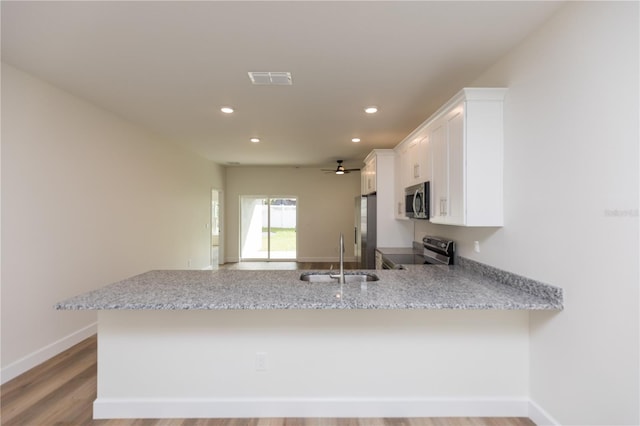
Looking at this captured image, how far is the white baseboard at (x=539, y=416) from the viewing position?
191 centimetres

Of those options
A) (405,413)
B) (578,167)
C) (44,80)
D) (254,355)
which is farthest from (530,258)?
(44,80)

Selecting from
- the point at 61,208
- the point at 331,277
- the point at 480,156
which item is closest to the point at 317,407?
the point at 331,277

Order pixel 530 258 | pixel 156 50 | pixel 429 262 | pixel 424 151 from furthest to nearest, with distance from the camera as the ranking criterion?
pixel 429 262, pixel 424 151, pixel 156 50, pixel 530 258

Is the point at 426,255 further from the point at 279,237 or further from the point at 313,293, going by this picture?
the point at 279,237

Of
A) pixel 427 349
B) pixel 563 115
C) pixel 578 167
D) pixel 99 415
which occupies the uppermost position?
pixel 563 115

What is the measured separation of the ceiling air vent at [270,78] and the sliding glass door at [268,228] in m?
5.81

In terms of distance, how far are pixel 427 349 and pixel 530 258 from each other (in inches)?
35.4

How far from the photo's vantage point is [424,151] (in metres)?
3.18

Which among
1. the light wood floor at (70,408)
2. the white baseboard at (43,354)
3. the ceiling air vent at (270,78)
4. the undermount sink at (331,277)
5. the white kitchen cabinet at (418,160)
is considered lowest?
the light wood floor at (70,408)

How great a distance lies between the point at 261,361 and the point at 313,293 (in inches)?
23.8

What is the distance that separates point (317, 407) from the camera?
82.8 inches

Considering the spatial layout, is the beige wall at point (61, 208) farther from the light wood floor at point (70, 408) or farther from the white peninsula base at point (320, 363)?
the white peninsula base at point (320, 363)

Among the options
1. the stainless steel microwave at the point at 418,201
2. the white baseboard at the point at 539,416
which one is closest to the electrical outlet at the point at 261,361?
the white baseboard at the point at 539,416

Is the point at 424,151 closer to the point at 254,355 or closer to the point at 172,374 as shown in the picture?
the point at 254,355
